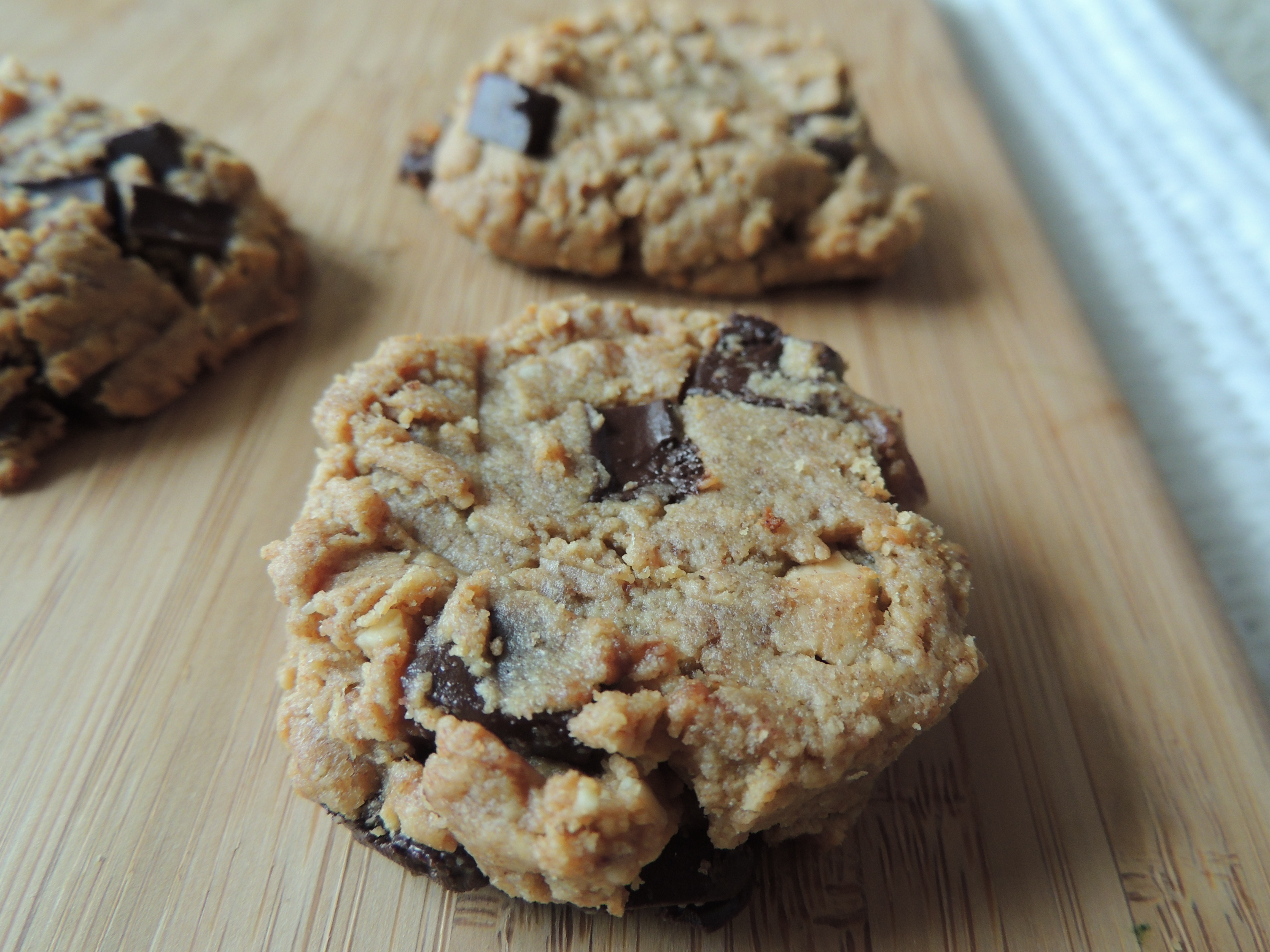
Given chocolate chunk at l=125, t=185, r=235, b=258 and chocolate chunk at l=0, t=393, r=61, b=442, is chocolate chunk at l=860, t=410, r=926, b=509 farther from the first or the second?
chocolate chunk at l=0, t=393, r=61, b=442

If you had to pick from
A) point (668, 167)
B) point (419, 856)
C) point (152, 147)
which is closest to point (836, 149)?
point (668, 167)

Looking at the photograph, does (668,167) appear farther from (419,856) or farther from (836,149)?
(419,856)

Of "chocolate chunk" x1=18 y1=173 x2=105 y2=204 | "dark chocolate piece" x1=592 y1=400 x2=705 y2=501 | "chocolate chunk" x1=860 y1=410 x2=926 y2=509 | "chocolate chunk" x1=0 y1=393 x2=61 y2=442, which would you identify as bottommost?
"chocolate chunk" x1=0 y1=393 x2=61 y2=442

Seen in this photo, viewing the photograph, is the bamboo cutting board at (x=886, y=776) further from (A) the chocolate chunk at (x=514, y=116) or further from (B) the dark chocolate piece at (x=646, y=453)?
(B) the dark chocolate piece at (x=646, y=453)

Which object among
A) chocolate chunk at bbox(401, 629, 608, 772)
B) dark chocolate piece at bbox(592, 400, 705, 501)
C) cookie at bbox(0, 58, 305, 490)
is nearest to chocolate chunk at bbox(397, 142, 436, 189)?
cookie at bbox(0, 58, 305, 490)

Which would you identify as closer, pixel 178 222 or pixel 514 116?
pixel 178 222

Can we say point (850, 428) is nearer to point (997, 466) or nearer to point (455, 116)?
point (997, 466)

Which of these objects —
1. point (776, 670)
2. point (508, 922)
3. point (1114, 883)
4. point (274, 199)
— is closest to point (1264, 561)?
point (1114, 883)
